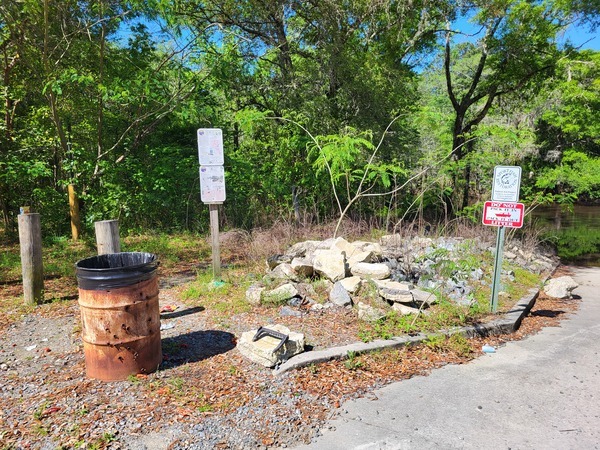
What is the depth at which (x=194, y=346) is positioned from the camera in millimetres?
4555

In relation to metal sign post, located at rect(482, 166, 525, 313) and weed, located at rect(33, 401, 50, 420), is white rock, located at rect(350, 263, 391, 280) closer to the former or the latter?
metal sign post, located at rect(482, 166, 525, 313)

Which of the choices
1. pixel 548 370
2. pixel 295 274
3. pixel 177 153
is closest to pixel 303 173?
pixel 177 153

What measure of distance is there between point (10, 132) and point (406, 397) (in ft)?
36.5

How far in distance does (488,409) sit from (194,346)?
9.55 feet

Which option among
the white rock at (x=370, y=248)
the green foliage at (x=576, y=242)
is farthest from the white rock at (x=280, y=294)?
the green foliage at (x=576, y=242)

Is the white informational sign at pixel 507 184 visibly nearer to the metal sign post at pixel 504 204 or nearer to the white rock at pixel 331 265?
the metal sign post at pixel 504 204

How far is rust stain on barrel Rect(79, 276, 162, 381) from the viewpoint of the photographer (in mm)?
3656

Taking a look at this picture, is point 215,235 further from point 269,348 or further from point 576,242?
point 576,242

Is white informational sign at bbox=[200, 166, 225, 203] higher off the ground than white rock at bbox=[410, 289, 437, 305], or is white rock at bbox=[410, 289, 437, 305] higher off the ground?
white informational sign at bbox=[200, 166, 225, 203]

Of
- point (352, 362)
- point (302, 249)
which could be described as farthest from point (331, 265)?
point (352, 362)

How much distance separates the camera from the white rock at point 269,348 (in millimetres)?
4031

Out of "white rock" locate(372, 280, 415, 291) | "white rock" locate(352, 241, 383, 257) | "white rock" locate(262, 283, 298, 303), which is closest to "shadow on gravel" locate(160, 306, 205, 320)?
"white rock" locate(262, 283, 298, 303)

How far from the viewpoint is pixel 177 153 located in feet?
40.8

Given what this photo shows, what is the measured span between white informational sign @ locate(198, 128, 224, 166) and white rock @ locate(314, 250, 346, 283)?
2.07 m
